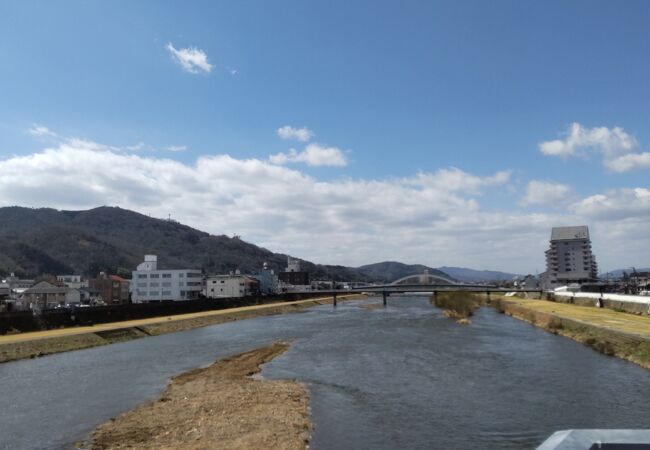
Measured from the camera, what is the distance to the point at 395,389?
2039 centimetres

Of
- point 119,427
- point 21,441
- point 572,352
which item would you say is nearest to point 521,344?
point 572,352

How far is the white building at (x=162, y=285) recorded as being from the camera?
297ft

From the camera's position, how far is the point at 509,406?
17.5m

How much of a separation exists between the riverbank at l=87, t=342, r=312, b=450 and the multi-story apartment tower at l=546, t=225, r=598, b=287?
399 ft

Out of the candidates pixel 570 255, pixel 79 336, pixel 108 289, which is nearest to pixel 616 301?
pixel 79 336

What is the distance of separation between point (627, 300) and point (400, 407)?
41916 millimetres

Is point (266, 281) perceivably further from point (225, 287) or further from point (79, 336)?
point (79, 336)

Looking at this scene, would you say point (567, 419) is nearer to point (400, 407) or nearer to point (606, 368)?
point (400, 407)

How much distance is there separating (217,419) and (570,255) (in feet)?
427

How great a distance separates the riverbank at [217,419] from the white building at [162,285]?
71003 millimetres

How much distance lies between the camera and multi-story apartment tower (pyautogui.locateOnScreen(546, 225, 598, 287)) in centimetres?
12656

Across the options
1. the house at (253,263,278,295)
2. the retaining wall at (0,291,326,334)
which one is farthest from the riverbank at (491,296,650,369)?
the house at (253,263,278,295)

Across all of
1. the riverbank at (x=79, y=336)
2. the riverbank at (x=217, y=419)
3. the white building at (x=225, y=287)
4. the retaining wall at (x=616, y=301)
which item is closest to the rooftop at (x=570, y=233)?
the retaining wall at (x=616, y=301)

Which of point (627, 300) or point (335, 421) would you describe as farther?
point (627, 300)
